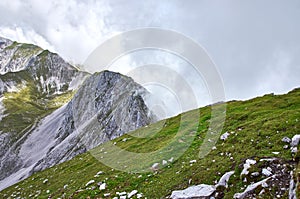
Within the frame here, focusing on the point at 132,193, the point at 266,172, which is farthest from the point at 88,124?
the point at 266,172

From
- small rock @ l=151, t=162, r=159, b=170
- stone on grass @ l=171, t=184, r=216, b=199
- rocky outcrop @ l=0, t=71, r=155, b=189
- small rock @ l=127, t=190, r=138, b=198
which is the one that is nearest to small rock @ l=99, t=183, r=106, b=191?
small rock @ l=127, t=190, r=138, b=198

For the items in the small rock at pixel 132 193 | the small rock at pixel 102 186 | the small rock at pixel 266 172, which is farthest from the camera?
the small rock at pixel 102 186

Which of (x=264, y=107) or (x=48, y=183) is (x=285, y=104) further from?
(x=48, y=183)

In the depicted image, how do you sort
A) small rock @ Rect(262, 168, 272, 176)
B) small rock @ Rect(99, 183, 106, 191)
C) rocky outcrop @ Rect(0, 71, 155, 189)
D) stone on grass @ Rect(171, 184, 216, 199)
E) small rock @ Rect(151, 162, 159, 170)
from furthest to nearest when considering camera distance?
rocky outcrop @ Rect(0, 71, 155, 189) → small rock @ Rect(151, 162, 159, 170) → small rock @ Rect(99, 183, 106, 191) → stone on grass @ Rect(171, 184, 216, 199) → small rock @ Rect(262, 168, 272, 176)

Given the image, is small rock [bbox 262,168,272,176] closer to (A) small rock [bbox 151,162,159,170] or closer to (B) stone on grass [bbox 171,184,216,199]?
(B) stone on grass [bbox 171,184,216,199]

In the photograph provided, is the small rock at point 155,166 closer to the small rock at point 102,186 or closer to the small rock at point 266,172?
the small rock at point 102,186

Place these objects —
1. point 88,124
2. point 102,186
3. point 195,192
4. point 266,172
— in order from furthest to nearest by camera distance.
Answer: point 88,124
point 102,186
point 195,192
point 266,172

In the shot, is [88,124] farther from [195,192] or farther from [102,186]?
[195,192]

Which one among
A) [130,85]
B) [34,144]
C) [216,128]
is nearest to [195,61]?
[216,128]

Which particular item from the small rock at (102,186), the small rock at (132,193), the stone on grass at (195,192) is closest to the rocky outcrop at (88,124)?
the small rock at (102,186)

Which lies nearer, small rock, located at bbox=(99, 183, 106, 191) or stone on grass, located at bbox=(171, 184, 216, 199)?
stone on grass, located at bbox=(171, 184, 216, 199)

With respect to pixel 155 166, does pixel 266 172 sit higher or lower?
higher

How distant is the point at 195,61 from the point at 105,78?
156688 millimetres

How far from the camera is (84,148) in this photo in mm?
115938
